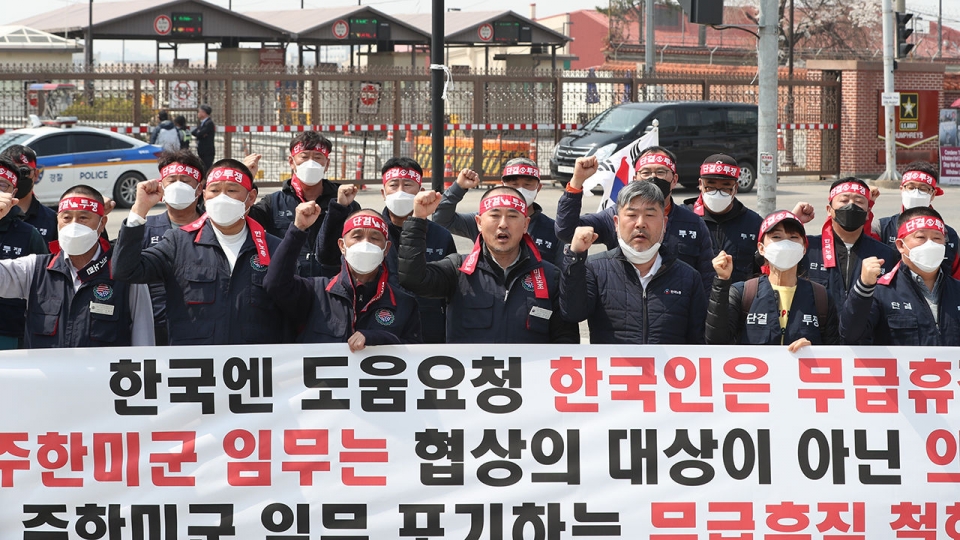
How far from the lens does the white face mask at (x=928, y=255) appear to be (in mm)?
5383

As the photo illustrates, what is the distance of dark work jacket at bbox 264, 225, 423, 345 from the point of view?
5.26 m

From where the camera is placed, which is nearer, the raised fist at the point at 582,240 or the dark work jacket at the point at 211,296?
the raised fist at the point at 582,240

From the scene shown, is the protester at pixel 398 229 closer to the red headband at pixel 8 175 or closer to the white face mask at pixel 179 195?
the white face mask at pixel 179 195

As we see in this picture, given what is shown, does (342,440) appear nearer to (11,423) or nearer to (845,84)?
(11,423)

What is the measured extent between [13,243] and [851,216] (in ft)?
14.4

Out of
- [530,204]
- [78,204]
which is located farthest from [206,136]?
[78,204]

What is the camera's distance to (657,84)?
25938 mm

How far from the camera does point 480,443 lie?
5.07 meters

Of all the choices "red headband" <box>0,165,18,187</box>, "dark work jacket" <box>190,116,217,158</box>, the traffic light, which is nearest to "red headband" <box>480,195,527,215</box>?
"red headband" <box>0,165,18,187</box>

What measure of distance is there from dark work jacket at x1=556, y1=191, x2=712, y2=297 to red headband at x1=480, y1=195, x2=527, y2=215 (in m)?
1.04

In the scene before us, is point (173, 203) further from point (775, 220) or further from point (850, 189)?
point (850, 189)

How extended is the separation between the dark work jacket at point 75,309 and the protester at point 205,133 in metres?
15.9

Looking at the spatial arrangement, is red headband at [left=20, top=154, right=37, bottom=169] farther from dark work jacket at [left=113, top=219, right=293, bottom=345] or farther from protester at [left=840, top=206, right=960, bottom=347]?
protester at [left=840, top=206, right=960, bottom=347]

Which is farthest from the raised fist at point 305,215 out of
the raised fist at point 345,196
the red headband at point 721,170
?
the red headband at point 721,170
